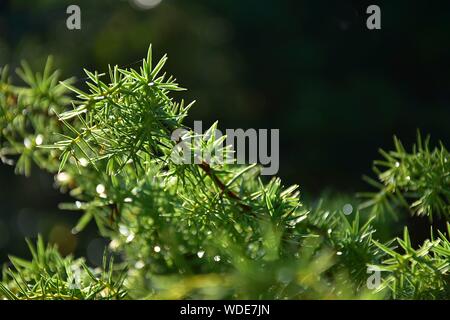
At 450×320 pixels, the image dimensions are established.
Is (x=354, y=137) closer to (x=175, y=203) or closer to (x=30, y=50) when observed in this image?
(x=30, y=50)

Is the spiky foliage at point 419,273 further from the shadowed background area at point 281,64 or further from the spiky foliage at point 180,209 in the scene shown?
the shadowed background area at point 281,64

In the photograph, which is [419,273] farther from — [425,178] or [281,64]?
[281,64]

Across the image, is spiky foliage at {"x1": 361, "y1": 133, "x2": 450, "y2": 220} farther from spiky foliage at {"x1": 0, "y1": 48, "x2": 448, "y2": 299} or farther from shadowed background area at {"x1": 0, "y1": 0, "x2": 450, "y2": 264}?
shadowed background area at {"x1": 0, "y1": 0, "x2": 450, "y2": 264}

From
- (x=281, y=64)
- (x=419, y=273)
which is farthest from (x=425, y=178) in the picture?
(x=281, y=64)

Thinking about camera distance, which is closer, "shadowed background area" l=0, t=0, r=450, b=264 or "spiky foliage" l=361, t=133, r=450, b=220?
"spiky foliage" l=361, t=133, r=450, b=220

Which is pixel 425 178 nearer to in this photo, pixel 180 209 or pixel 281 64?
pixel 180 209

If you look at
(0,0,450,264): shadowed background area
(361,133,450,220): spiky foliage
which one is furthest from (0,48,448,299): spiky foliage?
(0,0,450,264): shadowed background area

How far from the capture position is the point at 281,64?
1.63 metres

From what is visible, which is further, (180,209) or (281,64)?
(281,64)

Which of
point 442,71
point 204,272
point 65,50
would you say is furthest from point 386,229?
point 442,71

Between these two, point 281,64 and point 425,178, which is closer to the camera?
point 425,178

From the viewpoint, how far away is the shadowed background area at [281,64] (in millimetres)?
1498

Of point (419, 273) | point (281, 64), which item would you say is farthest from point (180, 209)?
point (281, 64)

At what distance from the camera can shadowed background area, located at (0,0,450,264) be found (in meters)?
1.50
